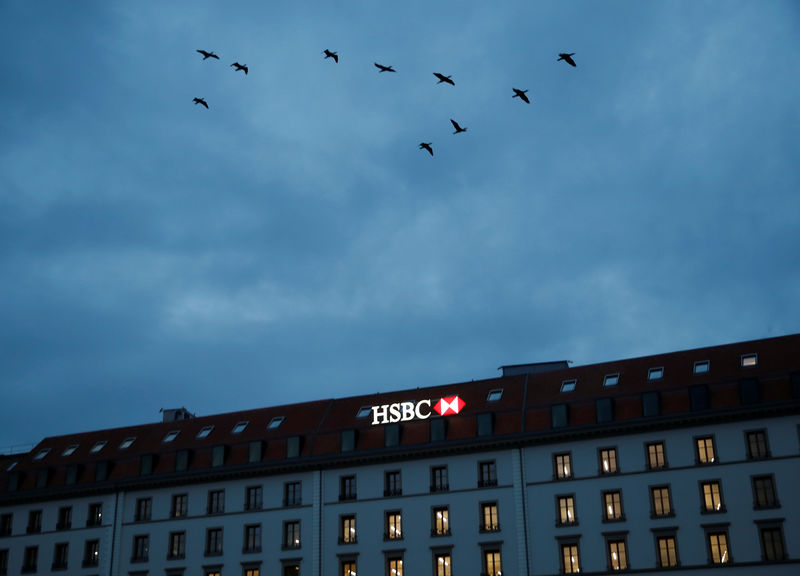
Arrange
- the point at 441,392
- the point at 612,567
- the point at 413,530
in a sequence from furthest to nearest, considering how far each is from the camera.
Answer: the point at 441,392, the point at 413,530, the point at 612,567

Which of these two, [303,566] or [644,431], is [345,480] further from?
[644,431]

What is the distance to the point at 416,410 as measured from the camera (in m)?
90.7

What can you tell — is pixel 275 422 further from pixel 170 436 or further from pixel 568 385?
pixel 568 385

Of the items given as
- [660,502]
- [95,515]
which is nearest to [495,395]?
[660,502]

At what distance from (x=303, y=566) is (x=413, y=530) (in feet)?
35.7

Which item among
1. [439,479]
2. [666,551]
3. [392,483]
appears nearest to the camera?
[666,551]

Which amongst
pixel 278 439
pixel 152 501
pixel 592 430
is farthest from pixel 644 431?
pixel 152 501

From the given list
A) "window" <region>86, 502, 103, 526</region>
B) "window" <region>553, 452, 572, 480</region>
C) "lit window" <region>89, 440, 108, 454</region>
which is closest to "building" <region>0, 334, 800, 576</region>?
"window" <region>553, 452, 572, 480</region>

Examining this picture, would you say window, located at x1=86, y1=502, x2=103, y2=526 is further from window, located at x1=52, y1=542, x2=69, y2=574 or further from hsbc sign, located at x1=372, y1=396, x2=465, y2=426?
hsbc sign, located at x1=372, y1=396, x2=465, y2=426

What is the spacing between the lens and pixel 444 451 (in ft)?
283

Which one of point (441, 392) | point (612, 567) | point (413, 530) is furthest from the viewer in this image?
point (441, 392)

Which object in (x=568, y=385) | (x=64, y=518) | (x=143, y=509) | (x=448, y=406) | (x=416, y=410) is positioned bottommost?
(x=64, y=518)

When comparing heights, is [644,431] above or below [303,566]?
above

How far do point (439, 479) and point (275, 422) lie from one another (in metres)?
21.4
